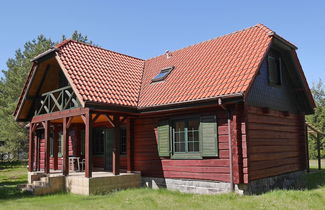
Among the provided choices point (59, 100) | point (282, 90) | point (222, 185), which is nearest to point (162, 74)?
point (59, 100)

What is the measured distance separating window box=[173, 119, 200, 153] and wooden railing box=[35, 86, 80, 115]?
3.85 metres

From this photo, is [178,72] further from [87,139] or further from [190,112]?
[87,139]

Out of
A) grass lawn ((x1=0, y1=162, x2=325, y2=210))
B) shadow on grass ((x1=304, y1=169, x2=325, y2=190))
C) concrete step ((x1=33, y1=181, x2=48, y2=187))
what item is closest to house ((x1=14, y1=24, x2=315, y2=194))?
concrete step ((x1=33, y1=181, x2=48, y2=187))

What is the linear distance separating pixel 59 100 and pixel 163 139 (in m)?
5.48

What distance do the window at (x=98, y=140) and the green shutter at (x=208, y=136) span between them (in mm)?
6210

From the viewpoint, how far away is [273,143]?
11.7 meters

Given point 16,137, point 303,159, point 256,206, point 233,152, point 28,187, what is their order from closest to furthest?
point 256,206, point 233,152, point 28,187, point 303,159, point 16,137

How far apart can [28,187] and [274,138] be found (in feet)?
32.4

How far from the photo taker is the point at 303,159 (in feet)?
46.0

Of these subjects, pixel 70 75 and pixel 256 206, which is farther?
pixel 70 75

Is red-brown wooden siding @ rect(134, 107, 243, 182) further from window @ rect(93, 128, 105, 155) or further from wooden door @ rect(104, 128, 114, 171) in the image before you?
window @ rect(93, 128, 105, 155)

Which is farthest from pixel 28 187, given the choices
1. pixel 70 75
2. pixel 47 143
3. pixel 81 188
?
pixel 70 75

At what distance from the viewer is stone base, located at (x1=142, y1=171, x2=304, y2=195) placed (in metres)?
9.95

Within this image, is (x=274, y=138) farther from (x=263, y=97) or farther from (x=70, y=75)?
(x=70, y=75)
